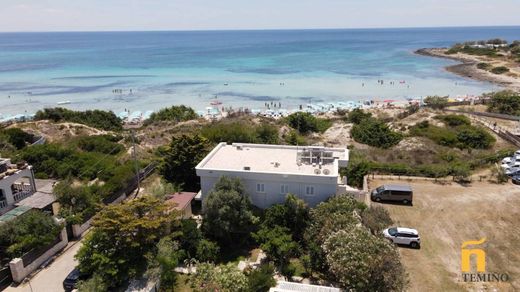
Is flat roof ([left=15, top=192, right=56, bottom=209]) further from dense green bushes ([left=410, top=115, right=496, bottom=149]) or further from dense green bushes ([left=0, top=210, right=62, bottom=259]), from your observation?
dense green bushes ([left=410, top=115, right=496, bottom=149])

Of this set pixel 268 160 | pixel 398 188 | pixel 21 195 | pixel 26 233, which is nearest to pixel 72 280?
pixel 26 233

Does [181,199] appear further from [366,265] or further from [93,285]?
[366,265]

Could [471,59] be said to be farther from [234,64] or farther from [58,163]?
[58,163]

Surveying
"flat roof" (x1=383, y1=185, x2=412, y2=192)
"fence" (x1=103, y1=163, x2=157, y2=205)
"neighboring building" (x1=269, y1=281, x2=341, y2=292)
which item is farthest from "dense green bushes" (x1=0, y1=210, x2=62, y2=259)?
"flat roof" (x1=383, y1=185, x2=412, y2=192)

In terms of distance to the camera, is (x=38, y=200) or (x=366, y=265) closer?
(x=366, y=265)

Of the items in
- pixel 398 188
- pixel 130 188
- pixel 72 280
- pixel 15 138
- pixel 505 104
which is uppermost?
pixel 15 138

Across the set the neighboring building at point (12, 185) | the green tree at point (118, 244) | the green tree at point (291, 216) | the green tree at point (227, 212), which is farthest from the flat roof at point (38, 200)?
the green tree at point (291, 216)

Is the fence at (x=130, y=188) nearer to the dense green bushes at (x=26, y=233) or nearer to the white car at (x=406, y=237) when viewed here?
the dense green bushes at (x=26, y=233)
